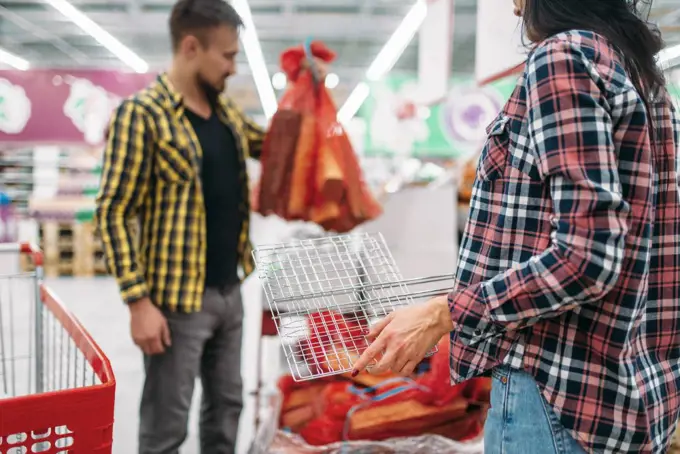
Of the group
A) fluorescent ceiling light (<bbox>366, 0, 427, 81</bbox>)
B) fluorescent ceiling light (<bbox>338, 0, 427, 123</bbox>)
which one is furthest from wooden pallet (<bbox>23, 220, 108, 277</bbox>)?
fluorescent ceiling light (<bbox>366, 0, 427, 81</bbox>)

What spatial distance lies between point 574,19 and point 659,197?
331mm

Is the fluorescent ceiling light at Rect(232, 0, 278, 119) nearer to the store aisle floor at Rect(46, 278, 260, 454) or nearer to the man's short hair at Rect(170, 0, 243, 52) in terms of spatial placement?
the store aisle floor at Rect(46, 278, 260, 454)

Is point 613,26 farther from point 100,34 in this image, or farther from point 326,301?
point 100,34

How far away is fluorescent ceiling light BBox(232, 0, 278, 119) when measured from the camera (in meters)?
7.85

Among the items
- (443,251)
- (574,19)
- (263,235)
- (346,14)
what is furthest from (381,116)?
(574,19)

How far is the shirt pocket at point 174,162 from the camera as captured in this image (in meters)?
2.00

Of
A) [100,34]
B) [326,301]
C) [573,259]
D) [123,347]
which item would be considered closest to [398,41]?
[100,34]

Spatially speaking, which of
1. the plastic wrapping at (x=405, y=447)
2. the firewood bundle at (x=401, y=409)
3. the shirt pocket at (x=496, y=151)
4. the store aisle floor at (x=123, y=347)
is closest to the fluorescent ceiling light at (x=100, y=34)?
the store aisle floor at (x=123, y=347)

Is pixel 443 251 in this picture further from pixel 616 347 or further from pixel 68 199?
pixel 68 199

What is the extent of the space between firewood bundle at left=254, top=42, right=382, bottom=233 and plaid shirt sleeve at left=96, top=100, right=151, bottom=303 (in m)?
0.56

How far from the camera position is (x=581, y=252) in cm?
88

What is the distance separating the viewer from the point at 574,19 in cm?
99

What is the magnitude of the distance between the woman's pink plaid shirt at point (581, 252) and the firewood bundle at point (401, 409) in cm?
107

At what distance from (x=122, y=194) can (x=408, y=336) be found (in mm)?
1281
